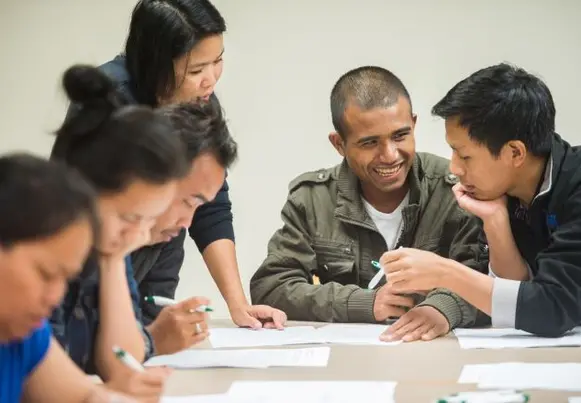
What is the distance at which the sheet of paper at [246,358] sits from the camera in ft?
5.21

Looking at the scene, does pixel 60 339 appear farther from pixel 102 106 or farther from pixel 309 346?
pixel 309 346

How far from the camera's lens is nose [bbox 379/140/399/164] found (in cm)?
213

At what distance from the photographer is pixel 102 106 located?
129cm

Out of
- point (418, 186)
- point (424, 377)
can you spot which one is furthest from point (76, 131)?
point (418, 186)

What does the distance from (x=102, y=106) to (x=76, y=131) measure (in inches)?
2.5

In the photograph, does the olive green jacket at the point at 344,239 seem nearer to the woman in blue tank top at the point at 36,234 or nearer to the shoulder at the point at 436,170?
the shoulder at the point at 436,170

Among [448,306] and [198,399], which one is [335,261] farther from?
[198,399]

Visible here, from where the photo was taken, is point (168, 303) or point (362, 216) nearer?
point (168, 303)

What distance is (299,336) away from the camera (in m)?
1.86

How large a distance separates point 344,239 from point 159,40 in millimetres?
718

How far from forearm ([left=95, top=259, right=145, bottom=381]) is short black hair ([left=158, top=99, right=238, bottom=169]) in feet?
0.95

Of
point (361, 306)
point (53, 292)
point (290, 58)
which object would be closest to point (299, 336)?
point (361, 306)

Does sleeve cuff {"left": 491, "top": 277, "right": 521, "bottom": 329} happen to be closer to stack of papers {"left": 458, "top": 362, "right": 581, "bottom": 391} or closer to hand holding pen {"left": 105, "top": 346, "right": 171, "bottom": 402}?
stack of papers {"left": 458, "top": 362, "right": 581, "bottom": 391}

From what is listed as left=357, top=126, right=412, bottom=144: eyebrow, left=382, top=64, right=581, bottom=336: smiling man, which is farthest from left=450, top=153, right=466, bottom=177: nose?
left=357, top=126, right=412, bottom=144: eyebrow
